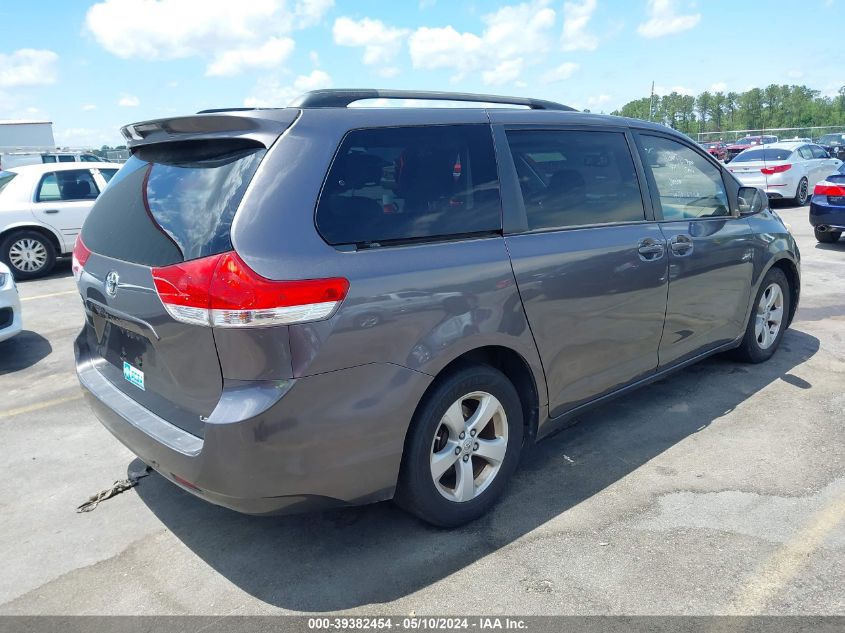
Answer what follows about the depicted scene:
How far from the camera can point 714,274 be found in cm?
431

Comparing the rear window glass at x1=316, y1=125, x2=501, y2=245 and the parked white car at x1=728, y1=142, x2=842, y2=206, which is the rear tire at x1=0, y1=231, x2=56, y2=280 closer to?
the rear window glass at x1=316, y1=125, x2=501, y2=245

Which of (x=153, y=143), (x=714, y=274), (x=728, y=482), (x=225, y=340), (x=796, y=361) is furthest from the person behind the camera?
(x=796, y=361)

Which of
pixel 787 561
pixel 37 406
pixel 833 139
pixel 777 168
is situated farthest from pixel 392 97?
pixel 833 139

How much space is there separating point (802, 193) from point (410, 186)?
16.7 meters

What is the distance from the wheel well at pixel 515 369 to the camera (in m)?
2.99

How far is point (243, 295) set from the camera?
91.4 inches

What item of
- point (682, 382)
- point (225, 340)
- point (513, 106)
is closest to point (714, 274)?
point (682, 382)

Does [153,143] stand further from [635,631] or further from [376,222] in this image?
[635,631]

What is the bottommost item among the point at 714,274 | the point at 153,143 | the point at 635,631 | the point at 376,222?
the point at 635,631

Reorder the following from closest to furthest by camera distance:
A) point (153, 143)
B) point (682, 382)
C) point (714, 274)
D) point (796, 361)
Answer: point (153, 143), point (714, 274), point (682, 382), point (796, 361)

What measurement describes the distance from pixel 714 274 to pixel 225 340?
3289 mm

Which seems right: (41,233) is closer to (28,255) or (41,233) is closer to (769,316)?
(28,255)

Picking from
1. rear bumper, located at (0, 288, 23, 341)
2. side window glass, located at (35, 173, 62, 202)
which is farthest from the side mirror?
side window glass, located at (35, 173, 62, 202)

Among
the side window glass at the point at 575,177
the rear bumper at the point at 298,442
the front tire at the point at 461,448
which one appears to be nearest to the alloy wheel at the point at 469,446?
the front tire at the point at 461,448
